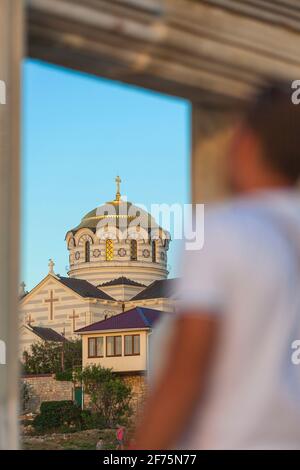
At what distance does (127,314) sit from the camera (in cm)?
704

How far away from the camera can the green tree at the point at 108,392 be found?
9.23 metres

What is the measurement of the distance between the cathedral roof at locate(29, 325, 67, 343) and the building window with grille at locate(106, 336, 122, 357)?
50 centimetres

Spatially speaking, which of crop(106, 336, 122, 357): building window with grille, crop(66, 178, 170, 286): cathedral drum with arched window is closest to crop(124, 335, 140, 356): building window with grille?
crop(106, 336, 122, 357): building window with grille

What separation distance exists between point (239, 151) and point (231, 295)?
21 centimetres

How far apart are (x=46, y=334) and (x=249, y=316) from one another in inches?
309

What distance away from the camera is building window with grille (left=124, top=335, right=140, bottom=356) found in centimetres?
762

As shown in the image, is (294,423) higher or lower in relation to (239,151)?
lower

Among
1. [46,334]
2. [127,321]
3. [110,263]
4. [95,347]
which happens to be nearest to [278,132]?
[110,263]

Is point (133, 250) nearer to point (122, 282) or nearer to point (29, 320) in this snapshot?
point (122, 282)

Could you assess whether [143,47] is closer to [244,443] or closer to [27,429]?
[244,443]

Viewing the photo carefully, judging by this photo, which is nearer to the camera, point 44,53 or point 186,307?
point 186,307

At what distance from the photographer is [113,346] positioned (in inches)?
359

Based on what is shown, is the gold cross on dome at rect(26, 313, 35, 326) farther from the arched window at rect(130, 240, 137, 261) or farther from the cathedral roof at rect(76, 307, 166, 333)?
the arched window at rect(130, 240, 137, 261)

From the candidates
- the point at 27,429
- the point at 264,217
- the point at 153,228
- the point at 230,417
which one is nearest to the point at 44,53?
the point at 264,217
